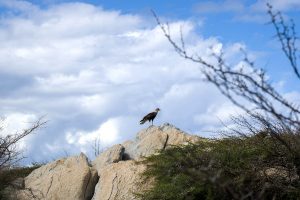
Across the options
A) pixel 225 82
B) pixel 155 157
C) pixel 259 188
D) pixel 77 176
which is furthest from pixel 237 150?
pixel 225 82

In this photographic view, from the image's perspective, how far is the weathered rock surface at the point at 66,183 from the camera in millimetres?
12812

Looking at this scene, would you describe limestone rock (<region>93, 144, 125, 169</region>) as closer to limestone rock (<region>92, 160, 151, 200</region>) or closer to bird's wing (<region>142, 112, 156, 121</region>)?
limestone rock (<region>92, 160, 151, 200</region>)

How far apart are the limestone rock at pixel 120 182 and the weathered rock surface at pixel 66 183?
361 mm

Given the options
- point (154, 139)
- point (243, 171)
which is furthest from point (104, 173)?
point (243, 171)

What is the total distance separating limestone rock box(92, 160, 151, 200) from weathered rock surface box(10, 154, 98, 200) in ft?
1.18

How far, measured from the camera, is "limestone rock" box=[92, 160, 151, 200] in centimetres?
1182

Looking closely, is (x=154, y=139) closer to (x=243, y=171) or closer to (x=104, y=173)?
(x=104, y=173)

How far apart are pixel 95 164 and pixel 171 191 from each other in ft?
14.5

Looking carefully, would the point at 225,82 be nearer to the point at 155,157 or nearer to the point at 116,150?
the point at 155,157

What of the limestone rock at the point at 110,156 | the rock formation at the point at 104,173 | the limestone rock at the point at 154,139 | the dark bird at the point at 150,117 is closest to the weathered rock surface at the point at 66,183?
the rock formation at the point at 104,173

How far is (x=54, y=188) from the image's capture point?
13.0 meters

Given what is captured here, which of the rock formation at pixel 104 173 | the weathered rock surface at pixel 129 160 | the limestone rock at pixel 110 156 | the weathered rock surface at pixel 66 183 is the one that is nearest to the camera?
the weathered rock surface at pixel 129 160

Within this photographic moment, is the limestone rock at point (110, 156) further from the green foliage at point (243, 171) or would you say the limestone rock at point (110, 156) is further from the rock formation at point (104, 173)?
the green foliage at point (243, 171)

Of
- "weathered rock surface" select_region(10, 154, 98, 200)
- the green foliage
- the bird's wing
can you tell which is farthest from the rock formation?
the green foliage
